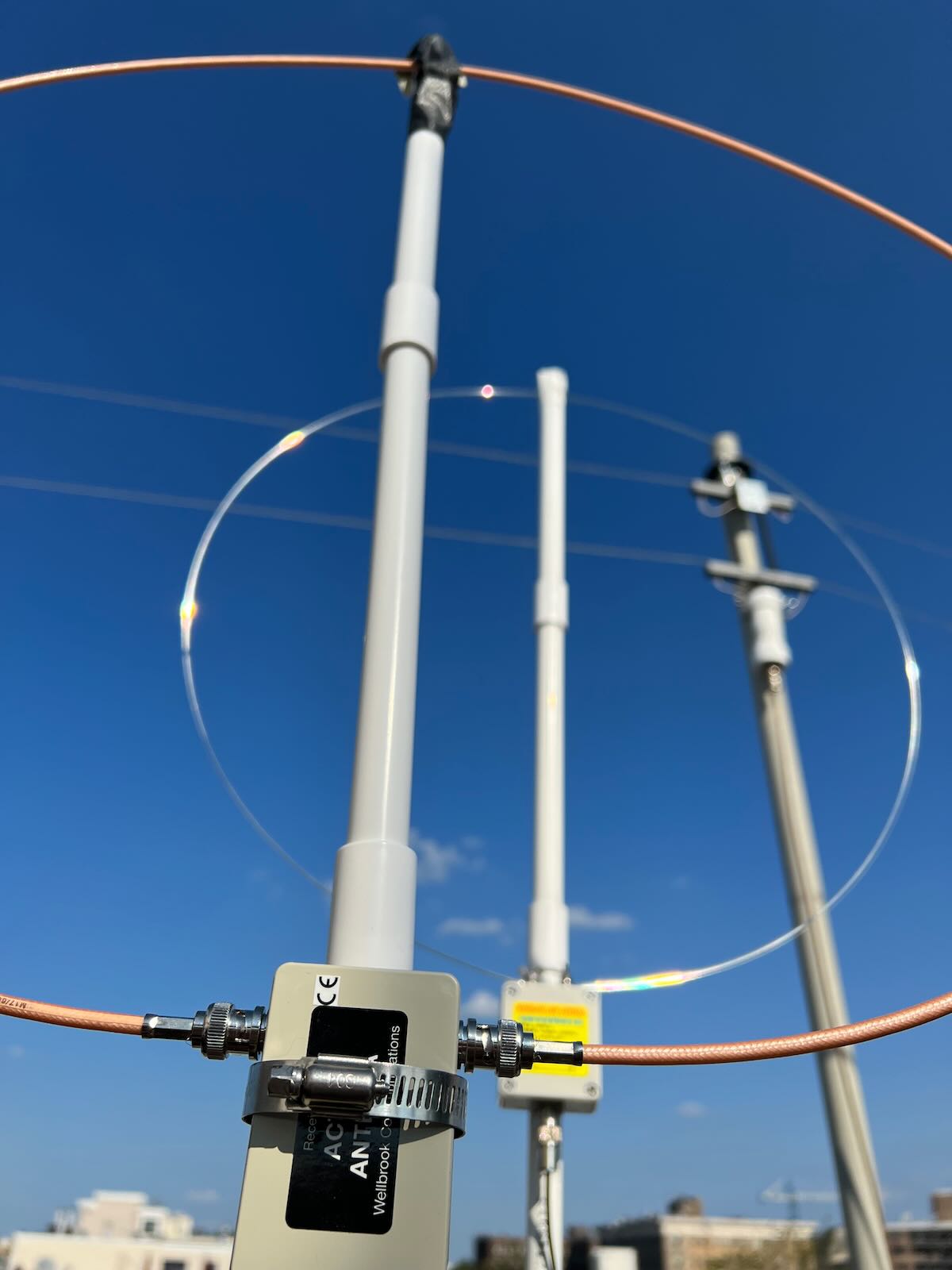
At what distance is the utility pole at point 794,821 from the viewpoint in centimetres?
460

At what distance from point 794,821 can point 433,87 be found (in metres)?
4.51

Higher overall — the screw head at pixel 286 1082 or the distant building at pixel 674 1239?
the distant building at pixel 674 1239

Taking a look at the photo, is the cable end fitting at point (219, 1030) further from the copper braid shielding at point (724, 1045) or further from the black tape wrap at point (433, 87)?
the black tape wrap at point (433, 87)

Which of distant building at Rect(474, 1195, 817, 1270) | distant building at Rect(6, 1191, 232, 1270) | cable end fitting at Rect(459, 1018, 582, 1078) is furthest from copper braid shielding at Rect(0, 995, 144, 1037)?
distant building at Rect(474, 1195, 817, 1270)

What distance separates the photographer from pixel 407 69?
248cm

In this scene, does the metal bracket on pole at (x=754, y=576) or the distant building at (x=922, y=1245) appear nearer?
the metal bracket on pole at (x=754, y=576)

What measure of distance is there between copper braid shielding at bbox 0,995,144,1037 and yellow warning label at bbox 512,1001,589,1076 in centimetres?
253

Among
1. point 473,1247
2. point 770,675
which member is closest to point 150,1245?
point 473,1247

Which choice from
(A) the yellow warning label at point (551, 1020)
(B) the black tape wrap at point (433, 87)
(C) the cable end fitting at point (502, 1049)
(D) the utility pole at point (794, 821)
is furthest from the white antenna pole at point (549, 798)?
(B) the black tape wrap at point (433, 87)

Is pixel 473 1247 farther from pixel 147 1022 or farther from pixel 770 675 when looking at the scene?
pixel 147 1022

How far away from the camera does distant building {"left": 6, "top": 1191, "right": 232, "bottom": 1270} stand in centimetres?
3881

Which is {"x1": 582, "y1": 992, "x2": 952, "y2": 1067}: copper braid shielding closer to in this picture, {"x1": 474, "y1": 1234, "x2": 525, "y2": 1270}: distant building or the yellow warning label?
the yellow warning label

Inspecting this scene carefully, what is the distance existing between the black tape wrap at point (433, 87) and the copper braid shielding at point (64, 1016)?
205cm

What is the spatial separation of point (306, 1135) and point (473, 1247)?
62984 millimetres
